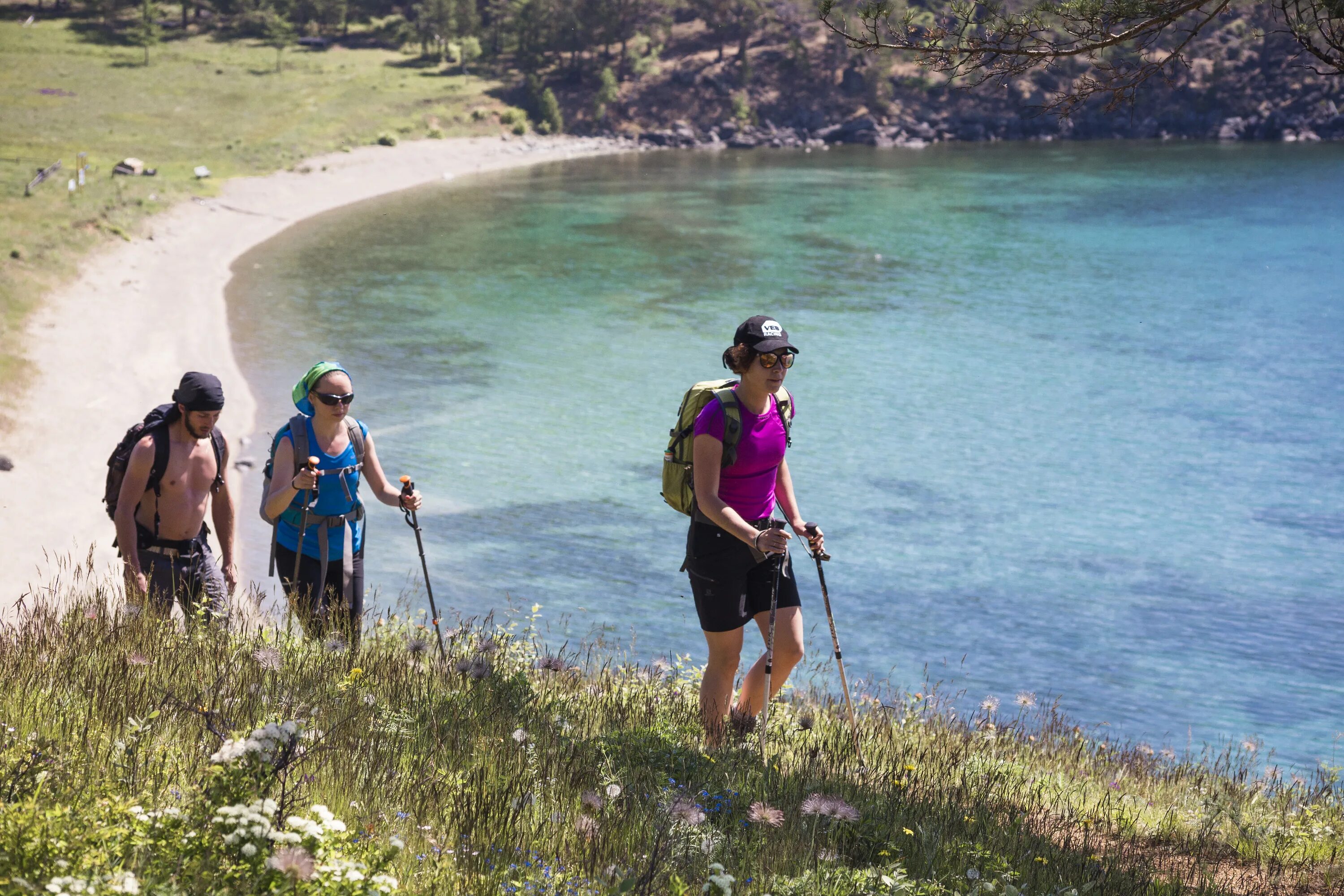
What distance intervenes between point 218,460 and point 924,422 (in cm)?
1954

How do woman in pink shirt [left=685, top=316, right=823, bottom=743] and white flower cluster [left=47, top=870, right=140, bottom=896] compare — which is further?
woman in pink shirt [left=685, top=316, right=823, bottom=743]

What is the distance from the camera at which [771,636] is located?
583 centimetres

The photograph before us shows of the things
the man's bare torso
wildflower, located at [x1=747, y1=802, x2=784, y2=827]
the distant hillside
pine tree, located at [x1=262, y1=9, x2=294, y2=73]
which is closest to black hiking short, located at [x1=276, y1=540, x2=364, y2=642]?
the man's bare torso

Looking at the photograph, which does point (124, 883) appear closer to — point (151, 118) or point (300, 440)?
point (300, 440)

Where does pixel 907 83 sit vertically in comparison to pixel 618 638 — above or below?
above

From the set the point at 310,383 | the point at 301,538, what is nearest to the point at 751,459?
the point at 310,383

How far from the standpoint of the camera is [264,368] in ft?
82.9

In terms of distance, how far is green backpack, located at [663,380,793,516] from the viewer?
5.63 m

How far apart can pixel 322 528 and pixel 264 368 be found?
775 inches

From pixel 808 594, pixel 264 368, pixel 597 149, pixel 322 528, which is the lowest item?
pixel 808 594

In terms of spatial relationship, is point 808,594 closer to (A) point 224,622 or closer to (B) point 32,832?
(A) point 224,622

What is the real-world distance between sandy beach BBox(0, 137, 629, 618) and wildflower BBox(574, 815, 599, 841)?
303 cm

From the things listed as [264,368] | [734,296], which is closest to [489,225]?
[734,296]

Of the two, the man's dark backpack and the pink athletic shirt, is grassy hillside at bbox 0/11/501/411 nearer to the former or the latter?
the man's dark backpack
